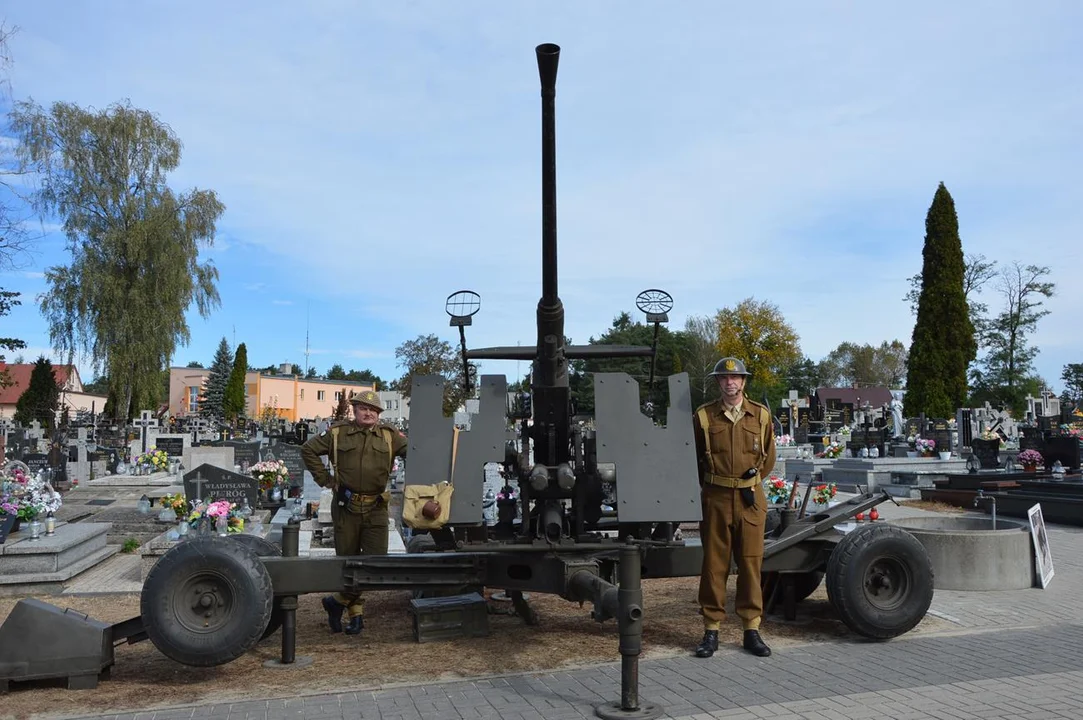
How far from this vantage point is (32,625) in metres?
4.80

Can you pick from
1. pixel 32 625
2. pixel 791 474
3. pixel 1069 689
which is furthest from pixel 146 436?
pixel 1069 689

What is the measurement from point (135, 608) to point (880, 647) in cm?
585

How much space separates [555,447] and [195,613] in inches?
94.4

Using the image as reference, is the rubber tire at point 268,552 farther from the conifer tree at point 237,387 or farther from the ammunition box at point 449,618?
the conifer tree at point 237,387

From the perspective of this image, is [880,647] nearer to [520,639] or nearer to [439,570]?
[520,639]

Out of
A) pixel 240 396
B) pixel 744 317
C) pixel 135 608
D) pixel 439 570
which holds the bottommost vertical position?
pixel 135 608

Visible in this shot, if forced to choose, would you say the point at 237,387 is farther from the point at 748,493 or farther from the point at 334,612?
the point at 748,493

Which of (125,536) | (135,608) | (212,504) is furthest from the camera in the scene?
(125,536)

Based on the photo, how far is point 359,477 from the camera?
20.1ft

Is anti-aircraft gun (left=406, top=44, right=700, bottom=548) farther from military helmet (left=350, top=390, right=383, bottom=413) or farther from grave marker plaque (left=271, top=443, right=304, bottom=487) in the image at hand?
grave marker plaque (left=271, top=443, right=304, bottom=487)

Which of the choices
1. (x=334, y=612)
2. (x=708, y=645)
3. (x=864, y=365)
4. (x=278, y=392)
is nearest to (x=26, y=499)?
(x=334, y=612)

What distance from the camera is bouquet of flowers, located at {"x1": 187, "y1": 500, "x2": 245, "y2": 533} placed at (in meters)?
8.99

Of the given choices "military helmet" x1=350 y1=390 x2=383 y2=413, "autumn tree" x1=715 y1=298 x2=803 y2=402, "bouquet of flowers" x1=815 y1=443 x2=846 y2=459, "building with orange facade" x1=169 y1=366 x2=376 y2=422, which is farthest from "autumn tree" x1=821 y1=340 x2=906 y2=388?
"military helmet" x1=350 y1=390 x2=383 y2=413

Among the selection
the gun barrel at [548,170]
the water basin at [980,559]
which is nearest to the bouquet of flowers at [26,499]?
the gun barrel at [548,170]
